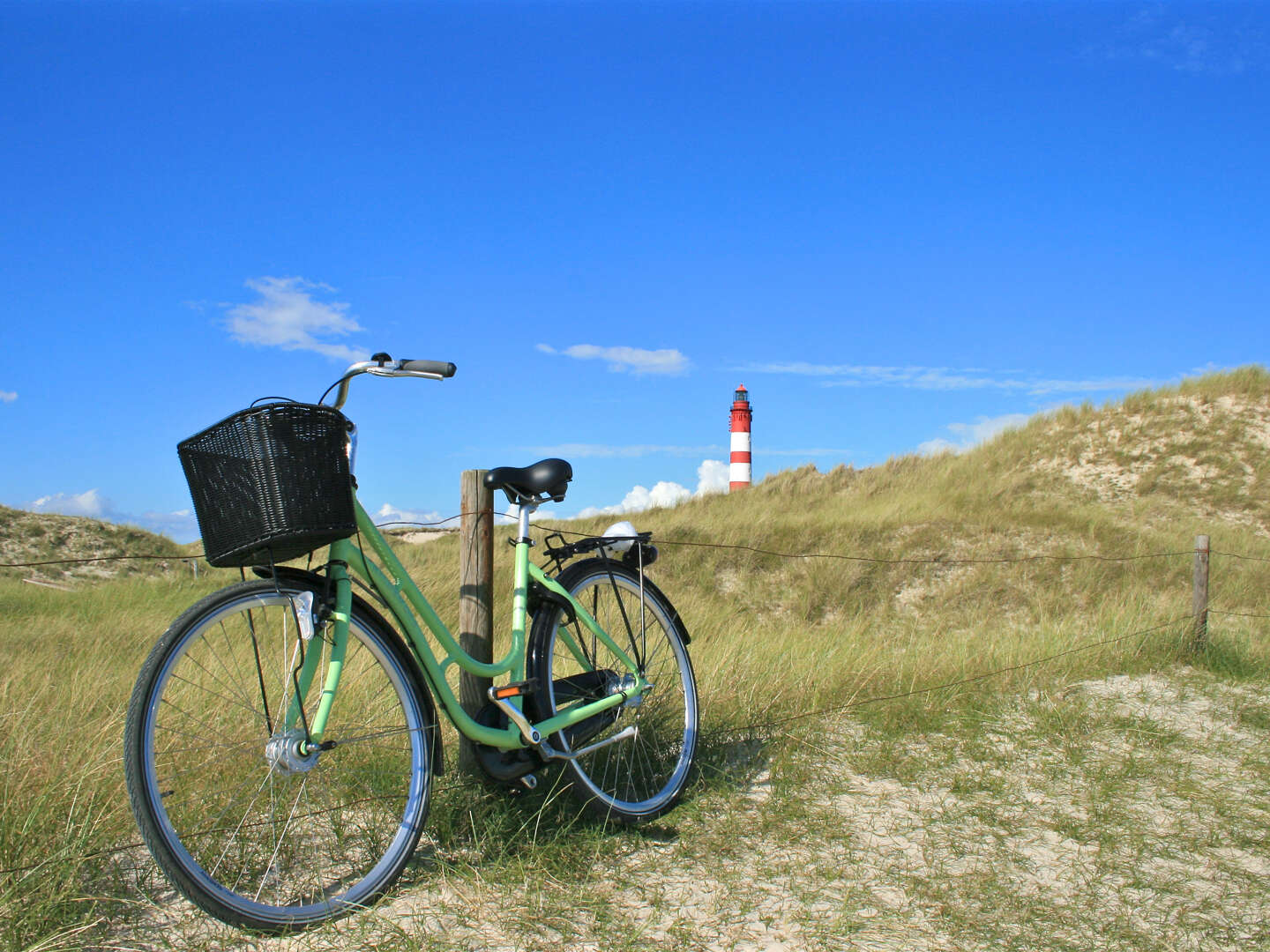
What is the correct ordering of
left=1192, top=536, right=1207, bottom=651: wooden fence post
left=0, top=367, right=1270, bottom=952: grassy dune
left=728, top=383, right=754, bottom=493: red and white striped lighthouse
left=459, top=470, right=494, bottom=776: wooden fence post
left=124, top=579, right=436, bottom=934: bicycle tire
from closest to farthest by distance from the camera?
left=124, top=579, right=436, bottom=934: bicycle tire
left=0, top=367, right=1270, bottom=952: grassy dune
left=459, top=470, right=494, bottom=776: wooden fence post
left=1192, top=536, right=1207, bottom=651: wooden fence post
left=728, top=383, right=754, bottom=493: red and white striped lighthouse

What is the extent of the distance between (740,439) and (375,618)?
31.4m

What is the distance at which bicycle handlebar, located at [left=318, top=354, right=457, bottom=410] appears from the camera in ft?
8.59

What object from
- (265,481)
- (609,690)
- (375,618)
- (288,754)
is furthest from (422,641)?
(609,690)

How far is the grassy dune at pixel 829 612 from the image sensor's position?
2828 mm

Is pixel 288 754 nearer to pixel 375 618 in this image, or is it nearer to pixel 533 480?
pixel 375 618

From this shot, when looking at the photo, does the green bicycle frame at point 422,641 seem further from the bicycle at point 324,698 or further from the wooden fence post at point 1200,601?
the wooden fence post at point 1200,601

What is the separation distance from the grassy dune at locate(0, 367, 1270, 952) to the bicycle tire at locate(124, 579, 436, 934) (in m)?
0.19

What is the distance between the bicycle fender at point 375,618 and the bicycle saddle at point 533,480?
0.67 m

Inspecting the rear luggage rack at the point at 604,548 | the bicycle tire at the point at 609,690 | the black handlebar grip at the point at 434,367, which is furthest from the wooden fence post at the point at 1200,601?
the black handlebar grip at the point at 434,367

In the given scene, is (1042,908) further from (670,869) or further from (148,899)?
(148,899)

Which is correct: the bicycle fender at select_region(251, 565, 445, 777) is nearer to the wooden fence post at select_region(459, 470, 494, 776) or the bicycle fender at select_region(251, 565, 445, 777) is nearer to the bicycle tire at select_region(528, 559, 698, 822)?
the bicycle tire at select_region(528, 559, 698, 822)

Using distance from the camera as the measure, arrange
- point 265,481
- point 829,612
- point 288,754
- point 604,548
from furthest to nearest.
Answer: point 829,612
point 604,548
point 288,754
point 265,481

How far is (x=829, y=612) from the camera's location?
37.9 ft

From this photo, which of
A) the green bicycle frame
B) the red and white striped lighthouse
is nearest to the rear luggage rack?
the green bicycle frame
